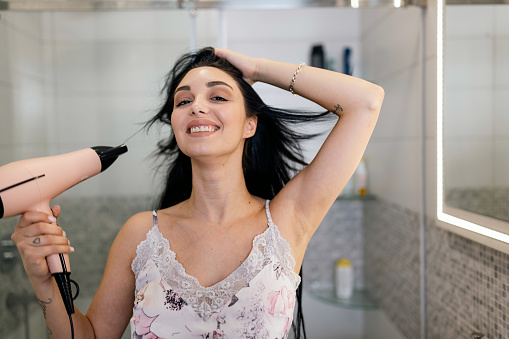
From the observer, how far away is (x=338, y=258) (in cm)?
235

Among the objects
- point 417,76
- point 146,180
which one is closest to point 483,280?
point 417,76

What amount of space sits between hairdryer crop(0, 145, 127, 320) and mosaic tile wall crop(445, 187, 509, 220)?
3.25 feet

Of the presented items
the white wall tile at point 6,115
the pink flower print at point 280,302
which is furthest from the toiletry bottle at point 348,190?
the white wall tile at point 6,115

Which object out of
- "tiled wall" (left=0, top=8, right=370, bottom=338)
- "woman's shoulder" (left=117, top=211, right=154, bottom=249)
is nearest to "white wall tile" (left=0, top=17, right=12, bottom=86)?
"tiled wall" (left=0, top=8, right=370, bottom=338)

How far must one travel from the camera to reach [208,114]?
3.31 ft

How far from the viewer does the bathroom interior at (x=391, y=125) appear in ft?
3.81

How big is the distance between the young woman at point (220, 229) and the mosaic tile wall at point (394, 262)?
0.76m

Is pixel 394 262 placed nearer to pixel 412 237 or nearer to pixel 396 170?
pixel 412 237

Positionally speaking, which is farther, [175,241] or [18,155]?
[18,155]

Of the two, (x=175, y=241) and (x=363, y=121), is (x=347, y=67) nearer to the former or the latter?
(x=363, y=121)

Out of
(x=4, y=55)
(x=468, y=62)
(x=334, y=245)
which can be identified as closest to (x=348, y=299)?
(x=334, y=245)

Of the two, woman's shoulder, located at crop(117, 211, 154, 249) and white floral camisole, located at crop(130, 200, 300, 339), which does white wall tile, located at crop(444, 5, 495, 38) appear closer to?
white floral camisole, located at crop(130, 200, 300, 339)

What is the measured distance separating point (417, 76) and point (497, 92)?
496 millimetres

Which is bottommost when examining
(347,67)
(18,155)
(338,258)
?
(338,258)
